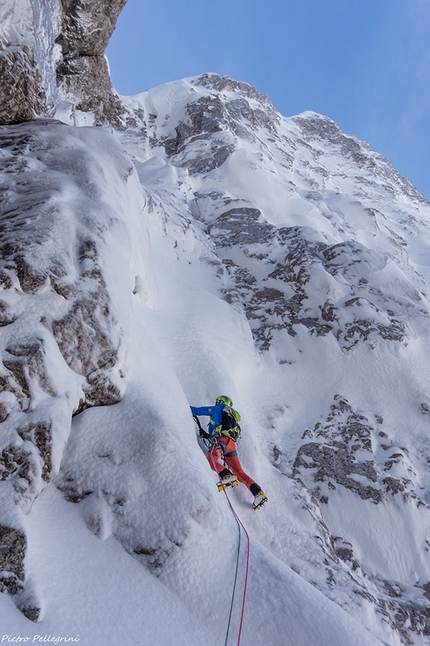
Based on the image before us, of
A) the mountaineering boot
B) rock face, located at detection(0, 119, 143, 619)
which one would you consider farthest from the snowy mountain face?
the mountaineering boot

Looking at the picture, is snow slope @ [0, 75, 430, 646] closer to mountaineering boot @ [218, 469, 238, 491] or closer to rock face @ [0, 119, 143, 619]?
rock face @ [0, 119, 143, 619]

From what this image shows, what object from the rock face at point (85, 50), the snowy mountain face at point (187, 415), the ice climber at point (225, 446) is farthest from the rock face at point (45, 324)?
the rock face at point (85, 50)

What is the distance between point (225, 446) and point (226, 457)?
0.21m

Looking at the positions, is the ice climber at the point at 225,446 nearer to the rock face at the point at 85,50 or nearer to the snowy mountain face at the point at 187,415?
the snowy mountain face at the point at 187,415

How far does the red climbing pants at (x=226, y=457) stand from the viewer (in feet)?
25.4

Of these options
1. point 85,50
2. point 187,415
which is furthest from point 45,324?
point 85,50

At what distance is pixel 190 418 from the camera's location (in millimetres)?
7797

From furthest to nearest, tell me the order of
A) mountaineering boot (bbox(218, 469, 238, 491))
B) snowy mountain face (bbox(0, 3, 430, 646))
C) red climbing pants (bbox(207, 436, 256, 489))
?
red climbing pants (bbox(207, 436, 256, 489))
mountaineering boot (bbox(218, 469, 238, 491))
snowy mountain face (bbox(0, 3, 430, 646))

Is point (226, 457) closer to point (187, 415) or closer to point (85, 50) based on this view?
point (187, 415)

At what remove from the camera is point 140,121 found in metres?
42.3

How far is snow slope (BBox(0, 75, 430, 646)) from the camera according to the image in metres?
4.95

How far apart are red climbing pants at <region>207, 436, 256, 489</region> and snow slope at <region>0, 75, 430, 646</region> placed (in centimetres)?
47

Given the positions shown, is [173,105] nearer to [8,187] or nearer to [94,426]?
[8,187]

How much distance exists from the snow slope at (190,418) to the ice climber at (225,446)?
1.22 feet
